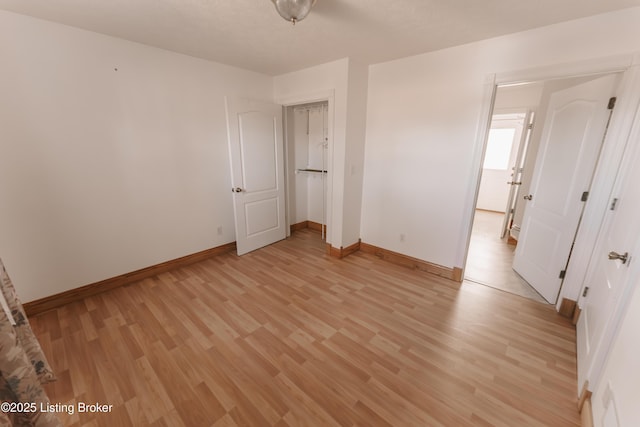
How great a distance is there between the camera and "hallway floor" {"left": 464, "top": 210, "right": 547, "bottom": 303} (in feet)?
8.80

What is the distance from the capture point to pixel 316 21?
6.38 feet

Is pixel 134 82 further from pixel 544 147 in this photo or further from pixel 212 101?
pixel 544 147

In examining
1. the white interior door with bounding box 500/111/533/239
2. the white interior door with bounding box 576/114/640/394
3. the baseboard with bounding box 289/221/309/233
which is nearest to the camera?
the white interior door with bounding box 576/114/640/394

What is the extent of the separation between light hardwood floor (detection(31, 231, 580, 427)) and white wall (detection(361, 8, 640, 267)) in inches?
28.3

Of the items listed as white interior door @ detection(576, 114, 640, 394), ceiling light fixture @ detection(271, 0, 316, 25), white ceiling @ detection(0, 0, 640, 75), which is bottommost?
white interior door @ detection(576, 114, 640, 394)

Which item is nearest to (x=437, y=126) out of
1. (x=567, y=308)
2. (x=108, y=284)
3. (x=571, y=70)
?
(x=571, y=70)

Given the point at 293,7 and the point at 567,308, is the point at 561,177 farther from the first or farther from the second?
the point at 293,7

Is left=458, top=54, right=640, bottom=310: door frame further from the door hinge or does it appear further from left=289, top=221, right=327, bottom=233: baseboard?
left=289, top=221, right=327, bottom=233: baseboard

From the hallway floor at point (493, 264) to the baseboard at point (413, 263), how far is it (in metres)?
0.18

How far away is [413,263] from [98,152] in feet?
11.6

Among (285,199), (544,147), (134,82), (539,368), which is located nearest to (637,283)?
(539,368)

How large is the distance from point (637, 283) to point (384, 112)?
8.29 feet

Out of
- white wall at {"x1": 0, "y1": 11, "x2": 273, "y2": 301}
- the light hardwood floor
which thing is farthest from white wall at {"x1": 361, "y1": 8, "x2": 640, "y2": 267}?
white wall at {"x1": 0, "y1": 11, "x2": 273, "y2": 301}

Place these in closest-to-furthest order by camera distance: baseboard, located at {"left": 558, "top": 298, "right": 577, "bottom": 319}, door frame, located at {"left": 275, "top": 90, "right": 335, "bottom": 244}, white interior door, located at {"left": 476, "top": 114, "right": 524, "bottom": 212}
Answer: baseboard, located at {"left": 558, "top": 298, "right": 577, "bottom": 319} → door frame, located at {"left": 275, "top": 90, "right": 335, "bottom": 244} → white interior door, located at {"left": 476, "top": 114, "right": 524, "bottom": 212}
